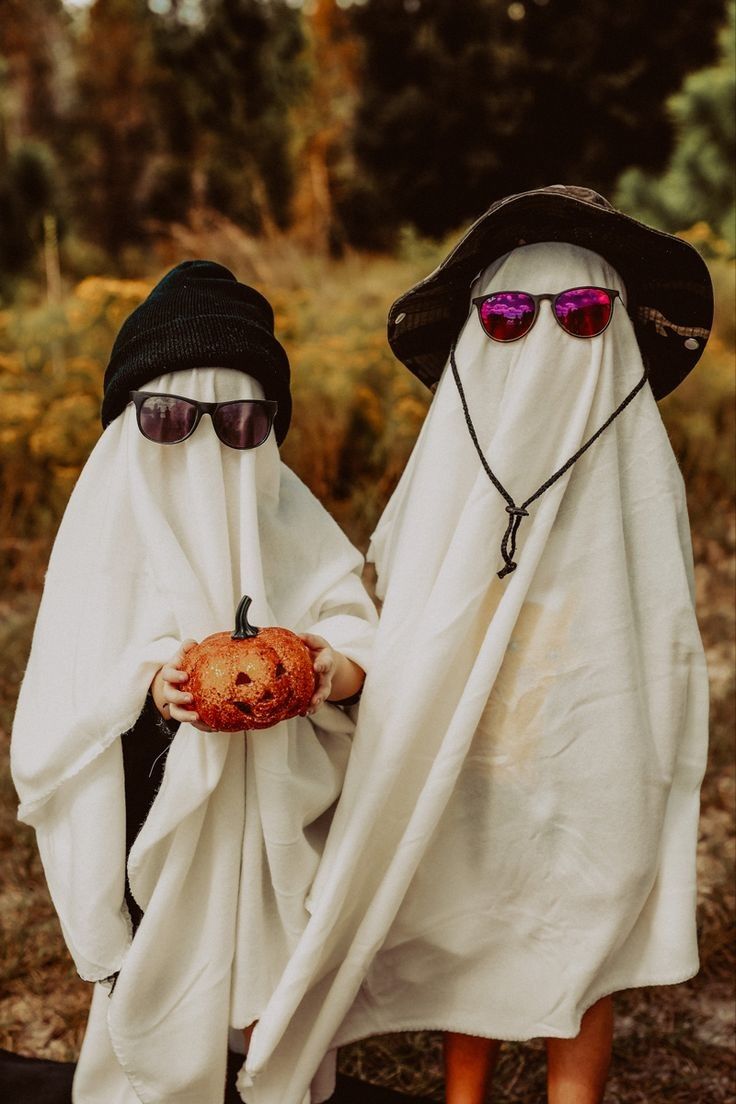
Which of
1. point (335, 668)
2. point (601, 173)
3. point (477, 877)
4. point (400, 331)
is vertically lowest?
point (477, 877)

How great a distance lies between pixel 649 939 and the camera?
1874 mm

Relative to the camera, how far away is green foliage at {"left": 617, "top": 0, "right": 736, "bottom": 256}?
814 cm

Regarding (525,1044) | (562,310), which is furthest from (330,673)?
(525,1044)

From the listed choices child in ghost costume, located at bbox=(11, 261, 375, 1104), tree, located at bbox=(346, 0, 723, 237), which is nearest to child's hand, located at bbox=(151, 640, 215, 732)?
child in ghost costume, located at bbox=(11, 261, 375, 1104)

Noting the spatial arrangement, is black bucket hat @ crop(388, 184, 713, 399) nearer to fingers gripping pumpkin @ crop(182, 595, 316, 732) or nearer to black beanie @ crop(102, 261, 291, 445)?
black beanie @ crop(102, 261, 291, 445)

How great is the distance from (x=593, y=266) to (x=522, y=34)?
1080 cm

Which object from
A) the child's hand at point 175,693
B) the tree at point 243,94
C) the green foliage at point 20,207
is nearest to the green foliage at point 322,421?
the child's hand at point 175,693

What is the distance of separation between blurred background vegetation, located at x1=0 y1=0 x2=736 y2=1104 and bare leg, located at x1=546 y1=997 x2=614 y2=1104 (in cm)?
60

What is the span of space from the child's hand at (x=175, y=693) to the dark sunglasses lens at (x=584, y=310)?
884 mm

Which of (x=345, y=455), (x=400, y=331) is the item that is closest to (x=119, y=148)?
(x=345, y=455)

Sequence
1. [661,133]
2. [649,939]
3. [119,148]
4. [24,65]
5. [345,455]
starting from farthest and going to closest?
[24,65] → [119,148] → [661,133] → [345,455] → [649,939]

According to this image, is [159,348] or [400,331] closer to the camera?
[159,348]

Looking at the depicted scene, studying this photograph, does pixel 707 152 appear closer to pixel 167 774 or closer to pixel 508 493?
pixel 508 493

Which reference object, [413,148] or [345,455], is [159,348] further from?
[413,148]
